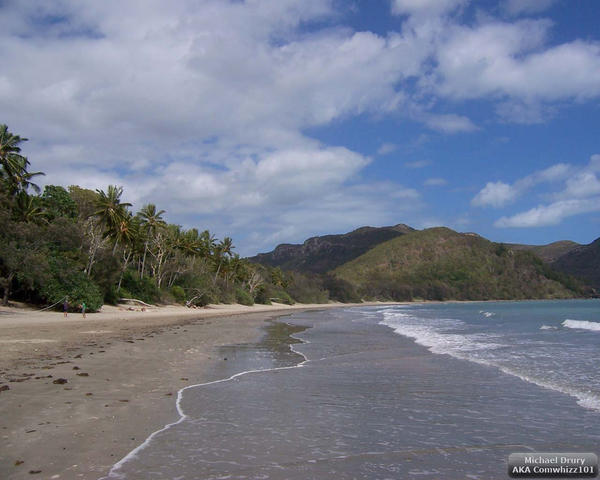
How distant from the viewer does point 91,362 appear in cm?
1295

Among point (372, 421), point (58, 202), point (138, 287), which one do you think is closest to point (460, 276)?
point (138, 287)

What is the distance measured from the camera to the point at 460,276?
185000 millimetres

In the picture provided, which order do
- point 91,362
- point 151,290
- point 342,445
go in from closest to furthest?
point 342,445 < point 91,362 < point 151,290

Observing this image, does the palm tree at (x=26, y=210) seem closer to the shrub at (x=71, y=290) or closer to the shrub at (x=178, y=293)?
the shrub at (x=71, y=290)

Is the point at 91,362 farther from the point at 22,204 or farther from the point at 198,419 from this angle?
the point at 22,204

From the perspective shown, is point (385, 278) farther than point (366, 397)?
Yes

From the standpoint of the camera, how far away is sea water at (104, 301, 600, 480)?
5.63 metres

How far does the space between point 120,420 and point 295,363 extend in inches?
310

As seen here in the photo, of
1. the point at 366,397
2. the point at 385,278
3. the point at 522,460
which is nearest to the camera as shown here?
the point at 522,460

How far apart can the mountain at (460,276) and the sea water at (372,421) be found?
15148cm

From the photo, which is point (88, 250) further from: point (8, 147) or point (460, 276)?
point (460, 276)

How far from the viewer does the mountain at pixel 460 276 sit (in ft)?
566

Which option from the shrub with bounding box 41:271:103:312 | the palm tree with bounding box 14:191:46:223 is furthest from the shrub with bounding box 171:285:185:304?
the shrub with bounding box 41:271:103:312

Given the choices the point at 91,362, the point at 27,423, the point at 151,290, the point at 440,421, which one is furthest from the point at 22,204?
the point at 440,421
